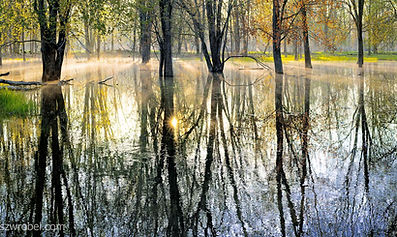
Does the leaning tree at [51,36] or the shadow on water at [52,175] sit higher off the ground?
the leaning tree at [51,36]

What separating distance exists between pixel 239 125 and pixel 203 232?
7.06m

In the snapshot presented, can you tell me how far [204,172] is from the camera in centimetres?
722

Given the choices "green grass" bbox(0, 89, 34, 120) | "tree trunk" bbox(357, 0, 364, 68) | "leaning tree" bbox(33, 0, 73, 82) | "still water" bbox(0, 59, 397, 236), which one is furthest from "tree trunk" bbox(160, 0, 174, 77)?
"tree trunk" bbox(357, 0, 364, 68)

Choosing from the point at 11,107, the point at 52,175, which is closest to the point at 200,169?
the point at 52,175

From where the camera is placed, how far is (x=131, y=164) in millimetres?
7793

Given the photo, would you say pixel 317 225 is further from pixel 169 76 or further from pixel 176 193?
pixel 169 76

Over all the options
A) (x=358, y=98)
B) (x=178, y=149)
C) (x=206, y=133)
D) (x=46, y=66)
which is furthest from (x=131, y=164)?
(x=46, y=66)

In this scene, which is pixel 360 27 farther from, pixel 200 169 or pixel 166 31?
pixel 200 169

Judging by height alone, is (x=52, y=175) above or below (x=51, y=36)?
below

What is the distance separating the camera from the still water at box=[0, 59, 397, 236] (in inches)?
202

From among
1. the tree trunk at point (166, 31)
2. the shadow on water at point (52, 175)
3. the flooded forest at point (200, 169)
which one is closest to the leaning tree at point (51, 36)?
the tree trunk at point (166, 31)

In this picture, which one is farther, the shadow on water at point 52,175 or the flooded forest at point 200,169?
the shadow on water at point 52,175

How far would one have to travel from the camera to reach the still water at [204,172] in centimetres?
513

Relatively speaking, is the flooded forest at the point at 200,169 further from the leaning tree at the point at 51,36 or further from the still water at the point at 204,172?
the leaning tree at the point at 51,36
